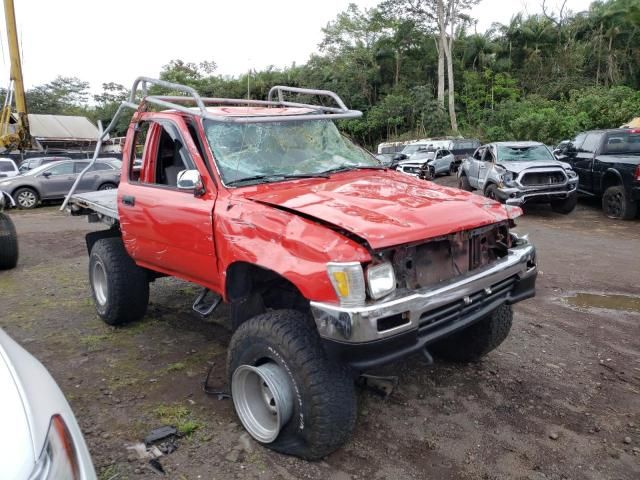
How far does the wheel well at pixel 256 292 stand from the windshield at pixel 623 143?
10.4m

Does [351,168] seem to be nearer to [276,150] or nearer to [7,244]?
[276,150]

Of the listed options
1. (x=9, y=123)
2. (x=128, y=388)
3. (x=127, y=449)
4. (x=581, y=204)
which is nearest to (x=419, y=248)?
(x=127, y=449)

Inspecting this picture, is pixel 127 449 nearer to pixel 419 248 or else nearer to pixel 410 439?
pixel 410 439

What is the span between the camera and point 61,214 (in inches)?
559

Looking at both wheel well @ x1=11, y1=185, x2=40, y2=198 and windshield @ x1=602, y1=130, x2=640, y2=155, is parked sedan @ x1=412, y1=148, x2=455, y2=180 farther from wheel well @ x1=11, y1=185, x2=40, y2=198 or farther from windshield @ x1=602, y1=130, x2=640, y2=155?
wheel well @ x1=11, y1=185, x2=40, y2=198

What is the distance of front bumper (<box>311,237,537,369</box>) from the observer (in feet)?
8.34

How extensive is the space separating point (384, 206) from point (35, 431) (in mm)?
2115

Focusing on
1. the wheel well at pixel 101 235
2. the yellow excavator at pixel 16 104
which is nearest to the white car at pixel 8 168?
the yellow excavator at pixel 16 104

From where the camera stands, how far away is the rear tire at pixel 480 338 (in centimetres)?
385

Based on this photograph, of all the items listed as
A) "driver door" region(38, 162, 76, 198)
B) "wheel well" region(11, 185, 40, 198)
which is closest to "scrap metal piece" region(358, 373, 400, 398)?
"driver door" region(38, 162, 76, 198)

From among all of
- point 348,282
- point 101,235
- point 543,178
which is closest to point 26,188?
point 101,235

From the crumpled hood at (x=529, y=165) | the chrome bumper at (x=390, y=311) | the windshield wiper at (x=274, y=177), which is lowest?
the chrome bumper at (x=390, y=311)

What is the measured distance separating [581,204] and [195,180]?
12.3 metres

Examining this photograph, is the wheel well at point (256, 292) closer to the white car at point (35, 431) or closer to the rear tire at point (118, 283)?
the white car at point (35, 431)
